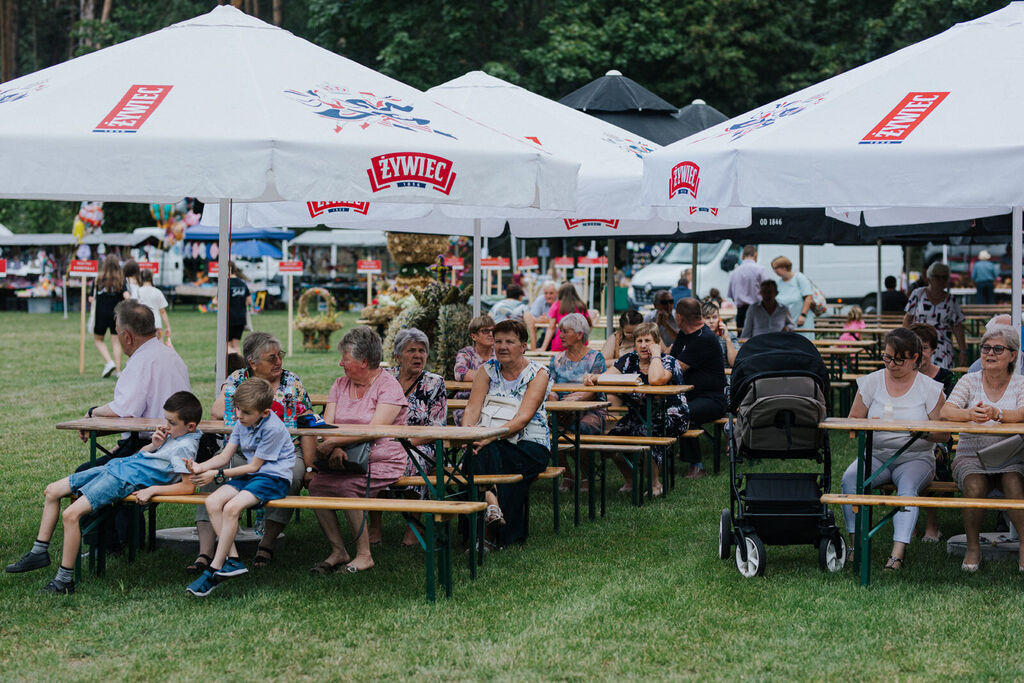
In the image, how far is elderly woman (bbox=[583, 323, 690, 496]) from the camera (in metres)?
8.61

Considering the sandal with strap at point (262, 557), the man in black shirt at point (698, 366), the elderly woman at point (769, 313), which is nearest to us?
the sandal with strap at point (262, 557)

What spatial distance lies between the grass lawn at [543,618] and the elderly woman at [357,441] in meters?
0.20

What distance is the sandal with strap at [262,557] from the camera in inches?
255

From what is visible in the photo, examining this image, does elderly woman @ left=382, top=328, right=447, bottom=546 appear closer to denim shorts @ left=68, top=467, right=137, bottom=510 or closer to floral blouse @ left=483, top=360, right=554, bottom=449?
floral blouse @ left=483, top=360, right=554, bottom=449

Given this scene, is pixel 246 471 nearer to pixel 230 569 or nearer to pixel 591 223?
pixel 230 569

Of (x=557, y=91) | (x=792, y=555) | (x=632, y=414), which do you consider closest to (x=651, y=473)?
(x=632, y=414)

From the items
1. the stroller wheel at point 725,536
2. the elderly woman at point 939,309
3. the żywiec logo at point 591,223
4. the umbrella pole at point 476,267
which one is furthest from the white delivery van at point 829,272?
the stroller wheel at point 725,536

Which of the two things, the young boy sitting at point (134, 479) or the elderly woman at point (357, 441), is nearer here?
the young boy sitting at point (134, 479)

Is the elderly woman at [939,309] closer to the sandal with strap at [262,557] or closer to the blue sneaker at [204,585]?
the sandal with strap at [262,557]

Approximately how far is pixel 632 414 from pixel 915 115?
3518 mm

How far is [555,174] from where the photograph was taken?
A: 6086mm

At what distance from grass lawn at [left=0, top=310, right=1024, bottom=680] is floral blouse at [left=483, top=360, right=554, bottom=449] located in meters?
0.65

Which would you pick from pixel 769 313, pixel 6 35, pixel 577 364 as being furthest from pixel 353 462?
pixel 6 35

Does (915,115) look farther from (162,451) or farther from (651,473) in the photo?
(162,451)
